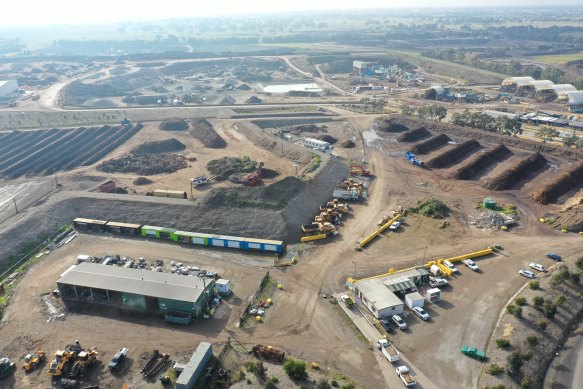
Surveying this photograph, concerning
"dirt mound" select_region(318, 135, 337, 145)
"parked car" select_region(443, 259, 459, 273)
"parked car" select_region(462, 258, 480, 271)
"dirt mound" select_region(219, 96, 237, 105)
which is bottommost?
"parked car" select_region(462, 258, 480, 271)

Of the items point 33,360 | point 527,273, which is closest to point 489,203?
point 527,273

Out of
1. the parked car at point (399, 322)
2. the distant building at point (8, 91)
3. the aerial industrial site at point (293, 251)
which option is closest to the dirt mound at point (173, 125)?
the aerial industrial site at point (293, 251)

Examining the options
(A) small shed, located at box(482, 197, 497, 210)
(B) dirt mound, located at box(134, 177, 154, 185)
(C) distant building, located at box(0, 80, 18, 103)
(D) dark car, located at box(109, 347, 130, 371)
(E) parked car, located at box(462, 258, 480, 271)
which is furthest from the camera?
(C) distant building, located at box(0, 80, 18, 103)

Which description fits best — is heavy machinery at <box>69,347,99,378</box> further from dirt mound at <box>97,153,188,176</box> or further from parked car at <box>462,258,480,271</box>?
dirt mound at <box>97,153,188,176</box>

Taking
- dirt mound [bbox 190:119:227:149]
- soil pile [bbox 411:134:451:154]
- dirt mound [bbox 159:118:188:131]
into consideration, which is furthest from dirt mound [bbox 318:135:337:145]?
dirt mound [bbox 159:118:188:131]

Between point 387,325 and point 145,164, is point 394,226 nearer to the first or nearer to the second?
point 387,325

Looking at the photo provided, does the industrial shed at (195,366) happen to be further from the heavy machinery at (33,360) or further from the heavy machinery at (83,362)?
the heavy machinery at (33,360)
